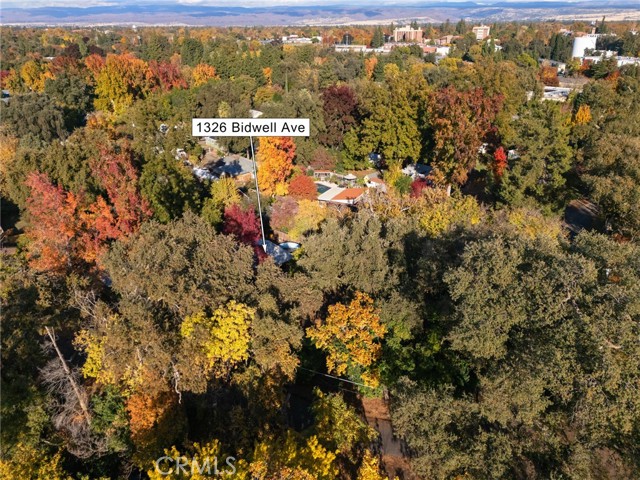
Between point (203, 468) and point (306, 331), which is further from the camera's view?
point (306, 331)

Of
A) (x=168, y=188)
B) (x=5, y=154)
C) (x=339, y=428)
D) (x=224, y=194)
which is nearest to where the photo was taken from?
(x=339, y=428)

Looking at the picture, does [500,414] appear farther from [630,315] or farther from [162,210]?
[162,210]

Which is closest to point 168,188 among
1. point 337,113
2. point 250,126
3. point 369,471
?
point 250,126

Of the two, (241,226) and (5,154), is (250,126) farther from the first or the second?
(5,154)

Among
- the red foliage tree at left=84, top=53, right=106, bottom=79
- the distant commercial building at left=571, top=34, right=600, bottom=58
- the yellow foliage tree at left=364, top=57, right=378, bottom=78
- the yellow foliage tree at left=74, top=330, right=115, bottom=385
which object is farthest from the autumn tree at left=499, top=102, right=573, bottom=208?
the distant commercial building at left=571, top=34, right=600, bottom=58

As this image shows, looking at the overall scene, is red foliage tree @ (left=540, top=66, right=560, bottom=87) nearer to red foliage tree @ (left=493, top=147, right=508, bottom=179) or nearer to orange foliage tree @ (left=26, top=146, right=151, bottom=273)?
red foliage tree @ (left=493, top=147, right=508, bottom=179)

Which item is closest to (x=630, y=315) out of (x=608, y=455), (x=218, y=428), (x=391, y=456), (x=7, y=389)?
(x=608, y=455)
